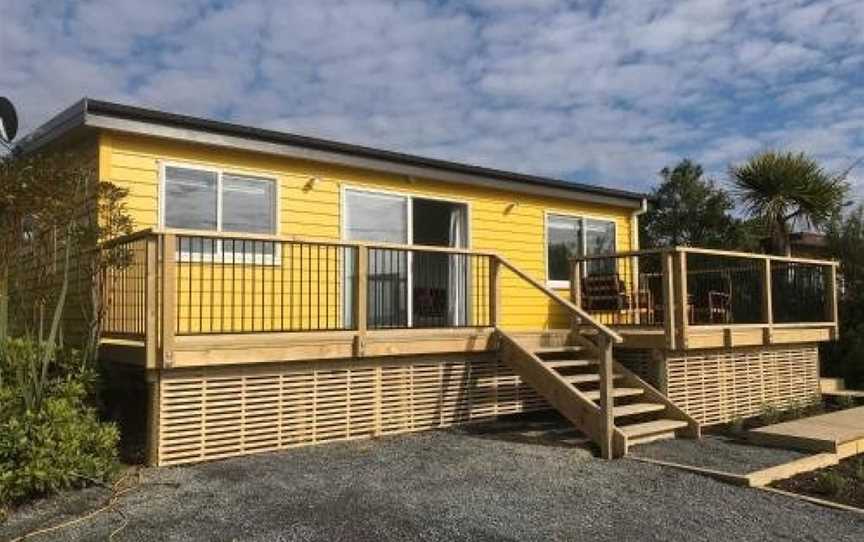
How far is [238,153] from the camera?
1002 centimetres

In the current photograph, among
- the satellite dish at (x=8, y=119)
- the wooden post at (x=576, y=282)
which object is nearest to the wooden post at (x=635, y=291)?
the wooden post at (x=576, y=282)

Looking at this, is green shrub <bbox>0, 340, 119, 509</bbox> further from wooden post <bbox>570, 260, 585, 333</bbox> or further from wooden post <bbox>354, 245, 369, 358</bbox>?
wooden post <bbox>570, 260, 585, 333</bbox>

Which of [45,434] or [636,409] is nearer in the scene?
[45,434]

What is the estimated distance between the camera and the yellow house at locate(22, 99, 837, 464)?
26.2ft

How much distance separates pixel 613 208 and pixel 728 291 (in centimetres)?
281

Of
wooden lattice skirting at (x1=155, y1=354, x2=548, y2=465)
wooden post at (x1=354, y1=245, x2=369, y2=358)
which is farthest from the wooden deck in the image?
wooden post at (x1=354, y1=245, x2=369, y2=358)

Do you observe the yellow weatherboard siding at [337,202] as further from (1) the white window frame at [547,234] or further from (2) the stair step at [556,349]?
(2) the stair step at [556,349]

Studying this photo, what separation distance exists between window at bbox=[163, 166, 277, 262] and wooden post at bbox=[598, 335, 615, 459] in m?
3.82

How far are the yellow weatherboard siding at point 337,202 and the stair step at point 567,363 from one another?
2383 mm

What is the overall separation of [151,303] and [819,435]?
280 inches

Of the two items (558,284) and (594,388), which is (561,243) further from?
(594,388)

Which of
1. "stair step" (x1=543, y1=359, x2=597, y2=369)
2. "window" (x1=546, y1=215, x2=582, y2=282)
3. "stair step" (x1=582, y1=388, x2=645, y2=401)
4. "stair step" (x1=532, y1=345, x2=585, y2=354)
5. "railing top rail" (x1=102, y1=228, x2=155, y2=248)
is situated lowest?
"stair step" (x1=582, y1=388, x2=645, y2=401)

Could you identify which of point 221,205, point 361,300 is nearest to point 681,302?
point 361,300

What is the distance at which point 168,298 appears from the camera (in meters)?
7.36
